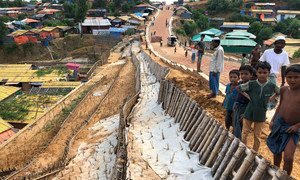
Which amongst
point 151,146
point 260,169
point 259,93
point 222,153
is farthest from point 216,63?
point 260,169

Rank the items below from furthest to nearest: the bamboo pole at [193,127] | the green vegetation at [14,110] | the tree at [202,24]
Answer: the tree at [202,24] < the green vegetation at [14,110] < the bamboo pole at [193,127]

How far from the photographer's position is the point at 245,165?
4422 millimetres

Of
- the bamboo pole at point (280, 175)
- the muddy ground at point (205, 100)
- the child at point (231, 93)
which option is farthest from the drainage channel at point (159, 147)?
the bamboo pole at point (280, 175)

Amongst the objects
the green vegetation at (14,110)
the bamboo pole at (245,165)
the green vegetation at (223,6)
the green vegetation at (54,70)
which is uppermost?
the green vegetation at (223,6)

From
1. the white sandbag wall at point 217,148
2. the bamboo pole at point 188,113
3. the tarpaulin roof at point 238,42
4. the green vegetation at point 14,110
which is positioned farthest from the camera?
the tarpaulin roof at point 238,42

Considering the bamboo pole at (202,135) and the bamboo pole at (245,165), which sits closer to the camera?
the bamboo pole at (245,165)

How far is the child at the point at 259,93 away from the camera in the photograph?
4.75 m

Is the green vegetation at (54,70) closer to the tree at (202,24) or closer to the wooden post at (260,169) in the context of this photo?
the wooden post at (260,169)

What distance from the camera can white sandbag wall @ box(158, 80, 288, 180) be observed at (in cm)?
427

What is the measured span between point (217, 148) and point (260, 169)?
143 cm

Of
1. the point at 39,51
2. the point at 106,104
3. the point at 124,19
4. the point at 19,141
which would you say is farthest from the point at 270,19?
the point at 19,141

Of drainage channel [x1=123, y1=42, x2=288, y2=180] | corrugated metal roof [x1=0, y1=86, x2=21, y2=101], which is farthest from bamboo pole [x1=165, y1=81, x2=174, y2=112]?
corrugated metal roof [x1=0, y1=86, x2=21, y2=101]

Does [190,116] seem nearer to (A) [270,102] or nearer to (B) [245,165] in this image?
(A) [270,102]

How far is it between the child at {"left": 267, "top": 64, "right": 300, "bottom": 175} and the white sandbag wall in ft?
1.06
